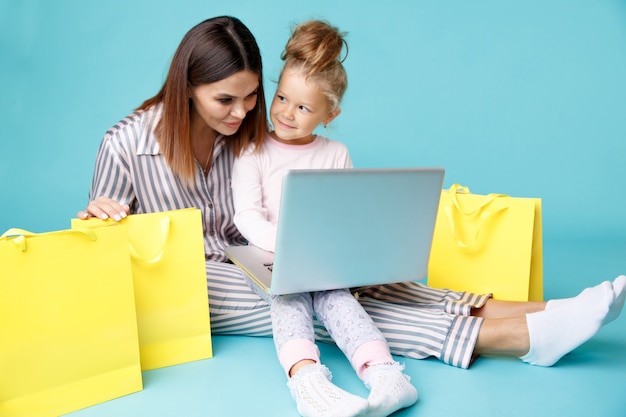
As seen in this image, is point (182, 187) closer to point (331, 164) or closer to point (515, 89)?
point (331, 164)

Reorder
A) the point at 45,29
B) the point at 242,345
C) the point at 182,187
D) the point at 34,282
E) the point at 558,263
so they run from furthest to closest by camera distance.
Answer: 1. the point at 45,29
2. the point at 558,263
3. the point at 182,187
4. the point at 242,345
5. the point at 34,282

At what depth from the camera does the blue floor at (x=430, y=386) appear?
→ 1352mm

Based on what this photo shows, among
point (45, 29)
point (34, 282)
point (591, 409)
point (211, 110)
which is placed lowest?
point (591, 409)

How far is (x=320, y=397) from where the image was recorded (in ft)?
4.13

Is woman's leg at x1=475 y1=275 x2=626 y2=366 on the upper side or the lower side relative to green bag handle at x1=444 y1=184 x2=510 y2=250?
lower

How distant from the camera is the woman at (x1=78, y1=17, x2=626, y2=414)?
1.60 m

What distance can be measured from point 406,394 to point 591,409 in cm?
38

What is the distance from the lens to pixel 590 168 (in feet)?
10.2

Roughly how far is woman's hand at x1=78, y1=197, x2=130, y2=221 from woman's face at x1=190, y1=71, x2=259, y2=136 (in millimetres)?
419

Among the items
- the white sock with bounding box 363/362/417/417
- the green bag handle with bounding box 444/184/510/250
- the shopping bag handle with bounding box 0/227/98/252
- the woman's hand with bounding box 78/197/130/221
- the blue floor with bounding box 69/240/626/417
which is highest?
the woman's hand with bounding box 78/197/130/221

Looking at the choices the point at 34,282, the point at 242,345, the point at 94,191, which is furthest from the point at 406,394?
the point at 94,191

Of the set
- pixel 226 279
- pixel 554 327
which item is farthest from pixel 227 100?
pixel 554 327

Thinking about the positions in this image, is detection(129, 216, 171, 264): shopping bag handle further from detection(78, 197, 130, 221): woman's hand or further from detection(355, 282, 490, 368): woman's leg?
detection(355, 282, 490, 368): woman's leg

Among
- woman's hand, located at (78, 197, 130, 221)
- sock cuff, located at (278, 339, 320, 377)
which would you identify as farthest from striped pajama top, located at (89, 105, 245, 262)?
sock cuff, located at (278, 339, 320, 377)
